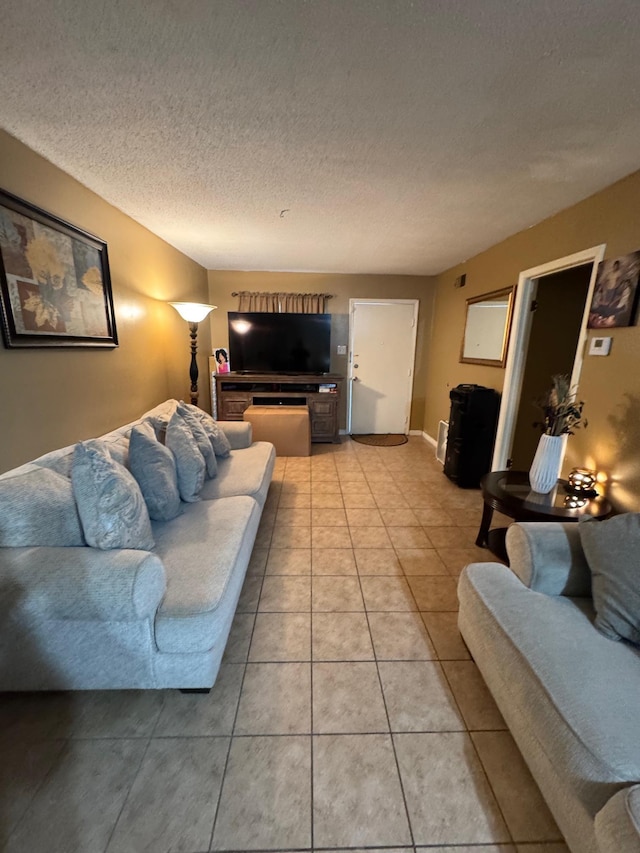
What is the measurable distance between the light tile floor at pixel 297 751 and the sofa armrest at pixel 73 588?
0.44m

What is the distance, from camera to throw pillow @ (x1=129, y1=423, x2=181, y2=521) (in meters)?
1.76

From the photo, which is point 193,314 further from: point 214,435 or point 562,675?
point 562,675

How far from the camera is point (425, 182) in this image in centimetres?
195

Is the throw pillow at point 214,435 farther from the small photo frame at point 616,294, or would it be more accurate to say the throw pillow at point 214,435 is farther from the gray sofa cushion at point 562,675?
the small photo frame at point 616,294

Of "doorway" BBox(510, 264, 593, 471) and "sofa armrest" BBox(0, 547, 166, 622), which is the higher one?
"doorway" BBox(510, 264, 593, 471)

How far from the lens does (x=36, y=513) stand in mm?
1269

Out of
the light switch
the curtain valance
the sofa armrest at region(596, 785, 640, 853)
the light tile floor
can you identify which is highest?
the curtain valance

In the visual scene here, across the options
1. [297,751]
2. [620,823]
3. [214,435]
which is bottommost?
[297,751]

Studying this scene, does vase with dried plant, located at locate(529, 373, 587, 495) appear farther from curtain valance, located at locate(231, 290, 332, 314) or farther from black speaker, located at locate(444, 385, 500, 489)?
curtain valance, located at locate(231, 290, 332, 314)

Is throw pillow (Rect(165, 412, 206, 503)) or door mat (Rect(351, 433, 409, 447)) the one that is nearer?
throw pillow (Rect(165, 412, 206, 503))

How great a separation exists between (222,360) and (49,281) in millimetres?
2864

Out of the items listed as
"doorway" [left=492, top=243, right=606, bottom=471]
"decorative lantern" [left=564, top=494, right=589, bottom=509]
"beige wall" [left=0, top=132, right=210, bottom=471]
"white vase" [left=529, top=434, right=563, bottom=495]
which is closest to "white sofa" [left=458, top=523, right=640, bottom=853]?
"decorative lantern" [left=564, top=494, right=589, bottom=509]

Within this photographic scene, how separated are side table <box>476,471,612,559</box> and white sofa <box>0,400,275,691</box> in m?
1.53

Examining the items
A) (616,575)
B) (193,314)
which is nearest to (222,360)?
(193,314)
